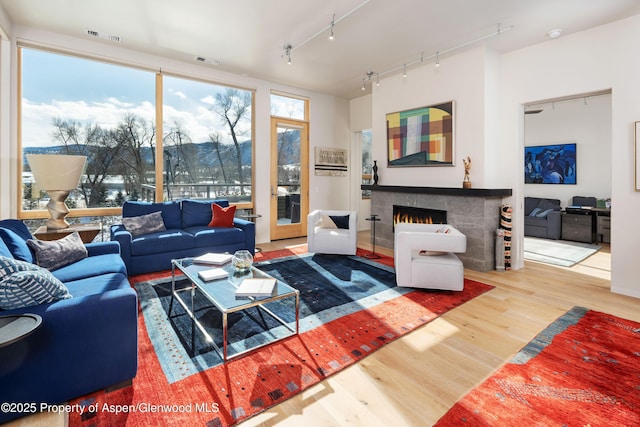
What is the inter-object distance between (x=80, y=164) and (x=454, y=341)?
4.32 m

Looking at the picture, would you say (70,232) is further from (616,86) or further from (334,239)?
(616,86)

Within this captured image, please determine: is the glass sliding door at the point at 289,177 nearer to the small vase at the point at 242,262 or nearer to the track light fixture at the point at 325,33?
the track light fixture at the point at 325,33

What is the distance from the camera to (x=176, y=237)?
164 inches

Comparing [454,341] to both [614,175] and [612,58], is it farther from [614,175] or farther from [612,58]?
[612,58]

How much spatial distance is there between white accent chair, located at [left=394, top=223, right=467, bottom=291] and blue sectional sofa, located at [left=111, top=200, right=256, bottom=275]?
235 cm

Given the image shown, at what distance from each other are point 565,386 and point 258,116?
541 cm

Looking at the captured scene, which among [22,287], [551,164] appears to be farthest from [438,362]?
[551,164]

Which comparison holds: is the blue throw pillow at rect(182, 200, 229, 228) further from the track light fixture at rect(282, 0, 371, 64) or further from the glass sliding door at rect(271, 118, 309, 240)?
the track light fixture at rect(282, 0, 371, 64)

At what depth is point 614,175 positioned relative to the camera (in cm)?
355

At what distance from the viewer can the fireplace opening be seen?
15.6 feet

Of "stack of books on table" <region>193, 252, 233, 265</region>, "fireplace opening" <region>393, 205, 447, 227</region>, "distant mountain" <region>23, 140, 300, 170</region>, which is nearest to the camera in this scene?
"stack of books on table" <region>193, 252, 233, 265</region>

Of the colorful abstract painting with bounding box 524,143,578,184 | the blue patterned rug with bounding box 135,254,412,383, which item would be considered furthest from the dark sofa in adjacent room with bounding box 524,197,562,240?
the blue patterned rug with bounding box 135,254,412,383

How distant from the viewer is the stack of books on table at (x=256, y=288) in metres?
2.22

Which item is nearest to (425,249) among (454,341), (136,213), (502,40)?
(454,341)
